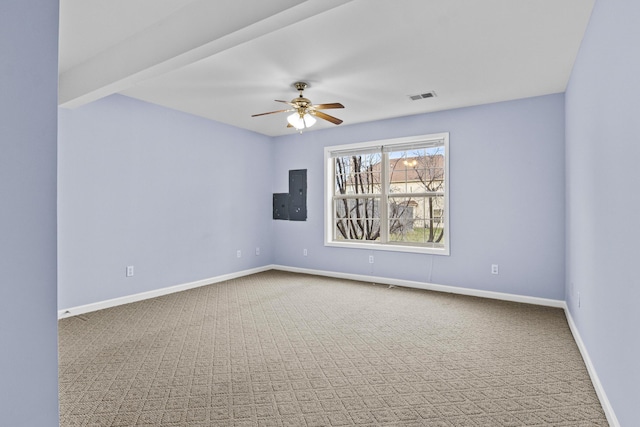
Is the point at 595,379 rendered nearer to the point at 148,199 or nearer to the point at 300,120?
the point at 300,120

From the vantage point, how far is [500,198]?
→ 4.28m

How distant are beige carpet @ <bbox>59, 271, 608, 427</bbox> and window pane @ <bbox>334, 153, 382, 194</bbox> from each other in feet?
6.99

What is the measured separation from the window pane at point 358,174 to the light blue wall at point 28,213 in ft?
16.1

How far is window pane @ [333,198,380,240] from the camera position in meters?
5.55

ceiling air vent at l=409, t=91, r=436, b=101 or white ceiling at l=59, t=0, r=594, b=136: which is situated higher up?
ceiling air vent at l=409, t=91, r=436, b=101

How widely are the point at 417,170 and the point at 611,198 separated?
3.35 metres

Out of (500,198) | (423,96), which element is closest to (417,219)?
(500,198)

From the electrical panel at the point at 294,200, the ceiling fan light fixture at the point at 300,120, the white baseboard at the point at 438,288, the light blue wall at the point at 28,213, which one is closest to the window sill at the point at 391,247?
the white baseboard at the point at 438,288

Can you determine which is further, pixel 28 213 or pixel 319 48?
pixel 319 48

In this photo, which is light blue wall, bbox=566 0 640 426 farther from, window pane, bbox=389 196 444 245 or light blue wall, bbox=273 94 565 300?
window pane, bbox=389 196 444 245

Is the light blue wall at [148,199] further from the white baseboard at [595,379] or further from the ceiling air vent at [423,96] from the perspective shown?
the white baseboard at [595,379]

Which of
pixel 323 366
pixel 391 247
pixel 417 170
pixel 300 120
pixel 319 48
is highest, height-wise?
pixel 319 48

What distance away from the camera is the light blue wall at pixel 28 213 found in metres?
0.72

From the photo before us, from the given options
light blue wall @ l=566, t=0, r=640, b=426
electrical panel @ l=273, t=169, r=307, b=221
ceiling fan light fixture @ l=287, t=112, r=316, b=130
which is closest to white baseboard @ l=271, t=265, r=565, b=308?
electrical panel @ l=273, t=169, r=307, b=221
